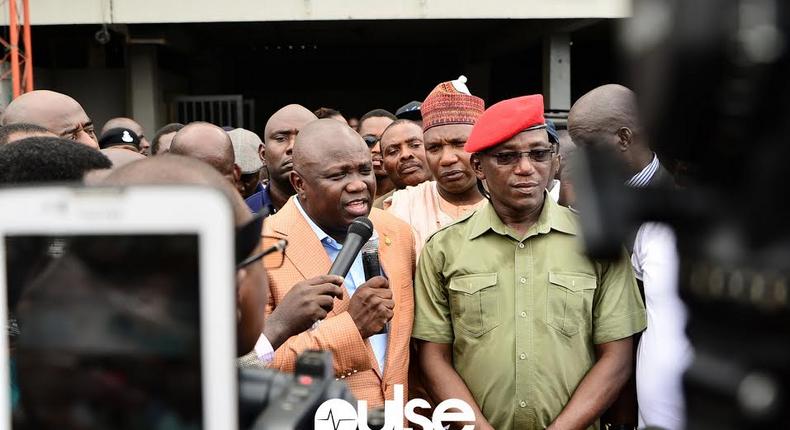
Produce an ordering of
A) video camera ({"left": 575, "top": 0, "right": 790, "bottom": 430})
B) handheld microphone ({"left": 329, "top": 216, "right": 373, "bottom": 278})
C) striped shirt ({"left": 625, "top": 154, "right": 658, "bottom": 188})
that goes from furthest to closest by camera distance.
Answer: striped shirt ({"left": 625, "top": 154, "right": 658, "bottom": 188})
handheld microphone ({"left": 329, "top": 216, "right": 373, "bottom": 278})
video camera ({"left": 575, "top": 0, "right": 790, "bottom": 430})

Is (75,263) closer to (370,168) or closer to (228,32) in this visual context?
(370,168)

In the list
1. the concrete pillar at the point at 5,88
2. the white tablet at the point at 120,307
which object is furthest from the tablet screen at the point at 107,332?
the concrete pillar at the point at 5,88

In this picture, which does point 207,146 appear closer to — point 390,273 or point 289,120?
point 289,120

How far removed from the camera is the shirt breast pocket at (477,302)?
3.18 m

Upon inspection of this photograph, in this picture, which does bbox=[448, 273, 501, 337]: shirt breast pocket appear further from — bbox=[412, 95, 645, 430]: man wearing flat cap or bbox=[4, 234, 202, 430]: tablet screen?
bbox=[4, 234, 202, 430]: tablet screen

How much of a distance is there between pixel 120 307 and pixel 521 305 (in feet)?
7.06

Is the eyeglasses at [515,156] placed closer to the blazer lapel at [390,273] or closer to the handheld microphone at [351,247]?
the blazer lapel at [390,273]

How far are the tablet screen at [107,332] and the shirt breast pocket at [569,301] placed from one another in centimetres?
216

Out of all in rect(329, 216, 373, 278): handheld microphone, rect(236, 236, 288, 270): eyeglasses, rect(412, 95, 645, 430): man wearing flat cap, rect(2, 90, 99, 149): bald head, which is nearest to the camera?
rect(236, 236, 288, 270): eyeglasses

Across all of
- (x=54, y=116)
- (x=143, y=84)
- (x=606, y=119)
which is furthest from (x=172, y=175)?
(x=143, y=84)

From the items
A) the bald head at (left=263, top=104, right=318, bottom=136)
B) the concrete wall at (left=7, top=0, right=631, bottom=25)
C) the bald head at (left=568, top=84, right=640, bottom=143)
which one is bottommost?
the bald head at (left=263, top=104, right=318, bottom=136)

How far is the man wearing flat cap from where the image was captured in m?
3.12

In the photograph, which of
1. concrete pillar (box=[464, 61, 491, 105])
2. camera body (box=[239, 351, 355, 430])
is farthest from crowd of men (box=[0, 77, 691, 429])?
concrete pillar (box=[464, 61, 491, 105])

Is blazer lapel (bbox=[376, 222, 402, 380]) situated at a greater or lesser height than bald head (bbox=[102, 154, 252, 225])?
lesser
